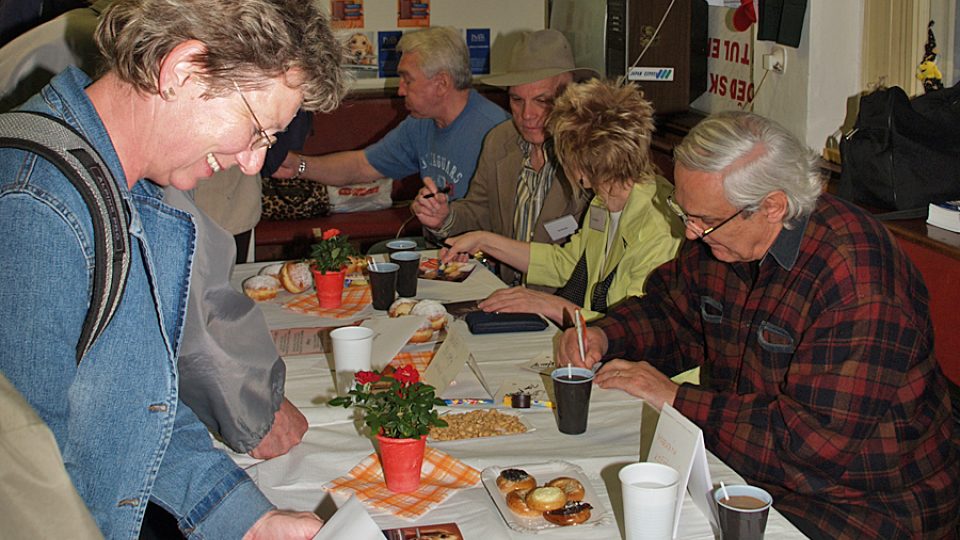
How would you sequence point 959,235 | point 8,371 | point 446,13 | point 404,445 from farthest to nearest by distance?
point 446,13 → point 959,235 → point 404,445 → point 8,371

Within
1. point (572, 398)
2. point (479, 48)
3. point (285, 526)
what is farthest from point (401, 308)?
point (479, 48)

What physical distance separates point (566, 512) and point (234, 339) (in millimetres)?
637

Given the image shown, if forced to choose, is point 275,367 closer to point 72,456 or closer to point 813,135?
point 72,456

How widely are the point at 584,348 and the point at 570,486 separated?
Answer: 0.65 m

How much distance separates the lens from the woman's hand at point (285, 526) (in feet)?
4.92

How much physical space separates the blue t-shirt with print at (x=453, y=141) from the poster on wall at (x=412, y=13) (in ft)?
5.28

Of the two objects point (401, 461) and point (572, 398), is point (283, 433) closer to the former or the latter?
point (401, 461)

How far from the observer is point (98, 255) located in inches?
44.9

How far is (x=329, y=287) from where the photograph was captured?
2877 mm

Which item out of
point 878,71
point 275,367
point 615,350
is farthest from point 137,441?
point 878,71

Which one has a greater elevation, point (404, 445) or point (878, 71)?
point (878, 71)

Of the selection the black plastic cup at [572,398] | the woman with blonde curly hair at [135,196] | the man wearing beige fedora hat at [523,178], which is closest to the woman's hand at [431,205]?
the man wearing beige fedora hat at [523,178]

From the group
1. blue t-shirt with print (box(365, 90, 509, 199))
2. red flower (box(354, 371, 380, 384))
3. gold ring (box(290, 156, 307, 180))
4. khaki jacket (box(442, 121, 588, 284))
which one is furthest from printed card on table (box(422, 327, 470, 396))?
gold ring (box(290, 156, 307, 180))

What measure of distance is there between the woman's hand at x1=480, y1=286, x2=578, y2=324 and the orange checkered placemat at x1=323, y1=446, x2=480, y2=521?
89cm
